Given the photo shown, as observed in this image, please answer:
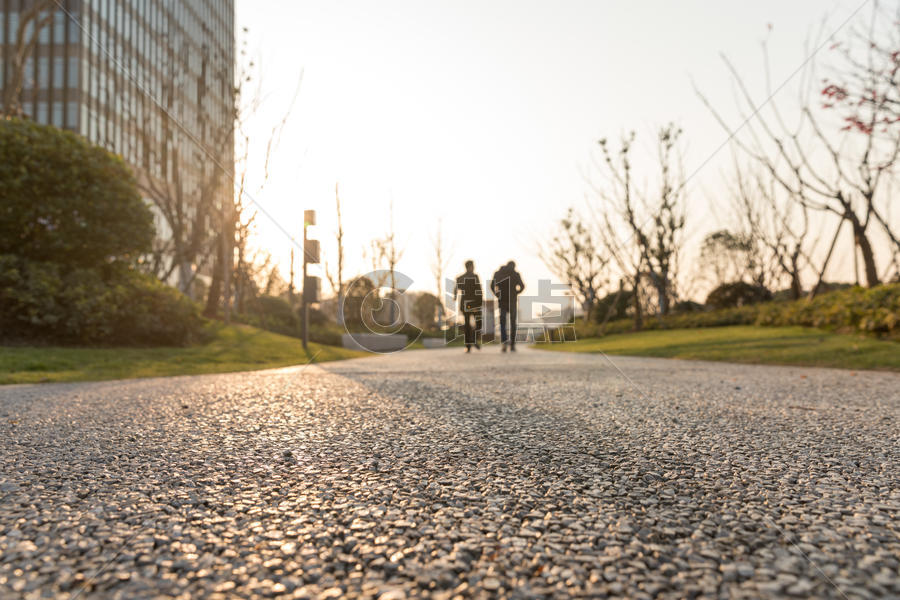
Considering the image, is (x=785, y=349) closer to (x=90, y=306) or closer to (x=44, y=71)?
(x=90, y=306)

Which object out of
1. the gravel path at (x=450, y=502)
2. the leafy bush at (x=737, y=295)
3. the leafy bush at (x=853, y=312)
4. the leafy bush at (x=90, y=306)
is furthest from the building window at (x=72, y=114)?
the leafy bush at (x=853, y=312)

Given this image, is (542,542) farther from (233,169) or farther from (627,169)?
(627,169)

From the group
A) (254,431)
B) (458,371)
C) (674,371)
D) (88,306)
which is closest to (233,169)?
(88,306)

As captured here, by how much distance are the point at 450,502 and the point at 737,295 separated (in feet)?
89.7

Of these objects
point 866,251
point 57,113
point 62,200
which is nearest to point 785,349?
point 866,251

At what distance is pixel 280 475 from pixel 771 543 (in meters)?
2.06

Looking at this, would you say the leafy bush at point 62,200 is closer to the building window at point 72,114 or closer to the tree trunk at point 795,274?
the tree trunk at point 795,274

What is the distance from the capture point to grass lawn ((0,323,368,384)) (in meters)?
8.05

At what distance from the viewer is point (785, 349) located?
1138 cm

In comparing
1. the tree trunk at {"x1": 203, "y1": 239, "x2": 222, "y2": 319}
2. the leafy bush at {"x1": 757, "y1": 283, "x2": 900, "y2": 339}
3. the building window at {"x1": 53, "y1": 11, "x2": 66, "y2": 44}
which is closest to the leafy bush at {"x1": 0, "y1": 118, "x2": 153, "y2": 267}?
the tree trunk at {"x1": 203, "y1": 239, "x2": 222, "y2": 319}

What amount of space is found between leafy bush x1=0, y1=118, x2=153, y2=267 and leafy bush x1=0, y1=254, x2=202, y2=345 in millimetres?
458

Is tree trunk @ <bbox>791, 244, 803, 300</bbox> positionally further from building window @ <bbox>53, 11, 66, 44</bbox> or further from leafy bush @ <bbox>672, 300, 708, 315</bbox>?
building window @ <bbox>53, 11, 66, 44</bbox>

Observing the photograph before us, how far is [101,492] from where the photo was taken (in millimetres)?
2520

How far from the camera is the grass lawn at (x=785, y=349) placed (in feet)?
31.3
